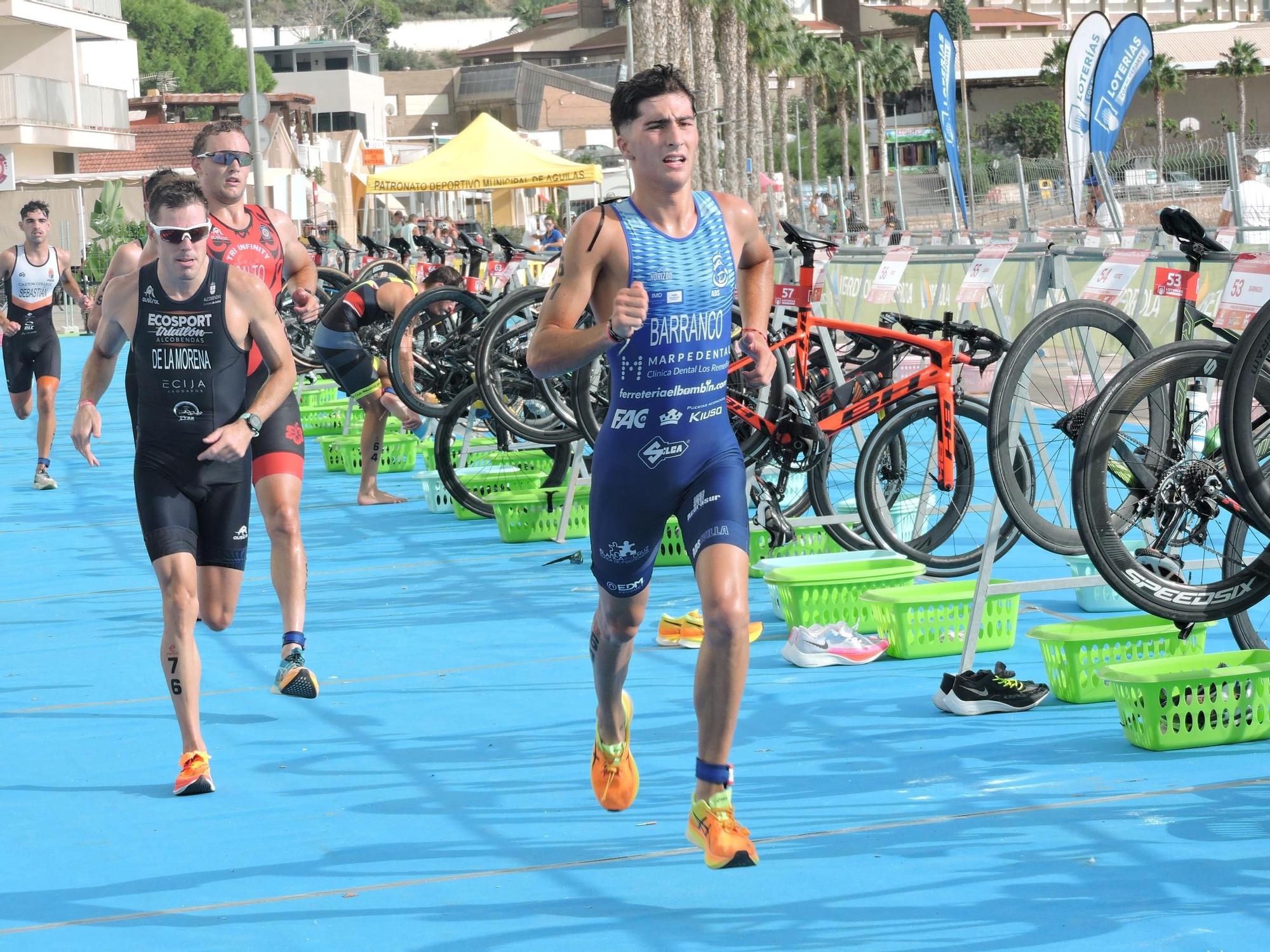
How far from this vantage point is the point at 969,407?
25.1 feet

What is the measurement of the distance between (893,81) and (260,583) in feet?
281

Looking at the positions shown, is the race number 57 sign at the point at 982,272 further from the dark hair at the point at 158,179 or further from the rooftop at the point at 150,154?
the rooftop at the point at 150,154

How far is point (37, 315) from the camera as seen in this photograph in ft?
49.0

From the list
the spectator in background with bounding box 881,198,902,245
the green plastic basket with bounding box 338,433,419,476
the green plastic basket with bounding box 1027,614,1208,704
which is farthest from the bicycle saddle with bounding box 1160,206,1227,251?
the green plastic basket with bounding box 338,433,419,476

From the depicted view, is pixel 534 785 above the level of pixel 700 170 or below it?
below

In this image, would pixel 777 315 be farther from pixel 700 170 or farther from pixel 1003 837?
pixel 700 170

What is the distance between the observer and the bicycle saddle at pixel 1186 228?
212 inches

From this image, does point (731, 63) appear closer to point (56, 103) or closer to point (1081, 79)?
point (56, 103)

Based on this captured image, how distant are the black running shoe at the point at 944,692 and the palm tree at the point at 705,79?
23023mm

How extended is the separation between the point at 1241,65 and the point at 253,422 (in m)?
86.1

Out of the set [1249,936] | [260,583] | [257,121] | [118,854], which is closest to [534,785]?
[118,854]

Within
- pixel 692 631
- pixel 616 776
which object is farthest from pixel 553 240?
pixel 616 776

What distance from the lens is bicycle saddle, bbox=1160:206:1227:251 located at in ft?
17.7

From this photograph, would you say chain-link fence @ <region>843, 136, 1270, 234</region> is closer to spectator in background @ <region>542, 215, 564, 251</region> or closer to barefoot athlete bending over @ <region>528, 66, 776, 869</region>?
spectator in background @ <region>542, 215, 564, 251</region>
